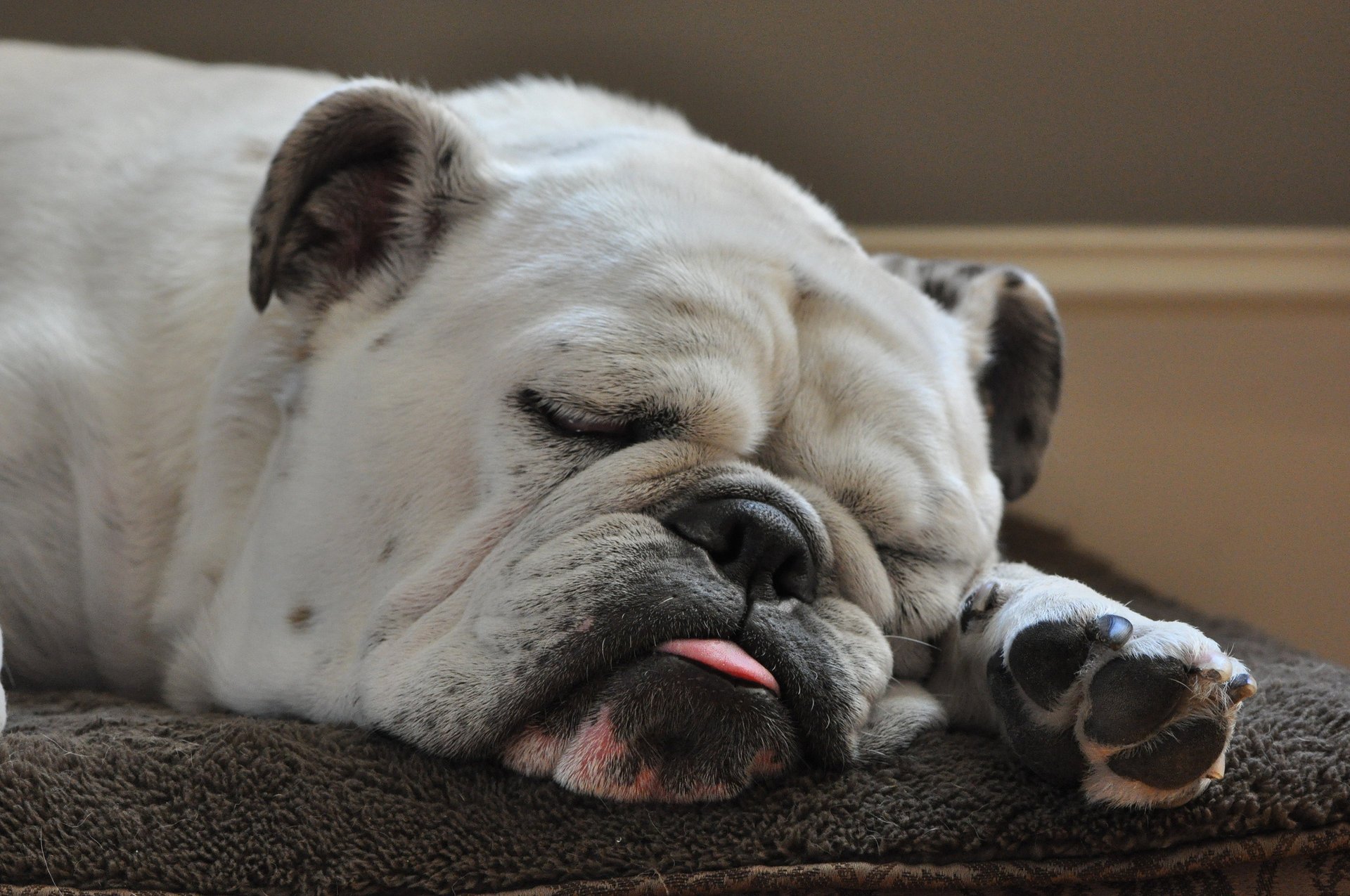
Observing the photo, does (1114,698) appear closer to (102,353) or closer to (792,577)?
(792,577)

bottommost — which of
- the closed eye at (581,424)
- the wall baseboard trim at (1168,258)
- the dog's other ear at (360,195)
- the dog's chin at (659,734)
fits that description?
the wall baseboard trim at (1168,258)

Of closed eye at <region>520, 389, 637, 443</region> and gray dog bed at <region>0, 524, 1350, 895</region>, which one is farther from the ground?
closed eye at <region>520, 389, 637, 443</region>

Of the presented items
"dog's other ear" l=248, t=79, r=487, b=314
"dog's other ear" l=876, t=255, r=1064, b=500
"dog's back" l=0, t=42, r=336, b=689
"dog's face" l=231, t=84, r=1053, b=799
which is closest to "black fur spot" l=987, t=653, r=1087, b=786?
"dog's face" l=231, t=84, r=1053, b=799

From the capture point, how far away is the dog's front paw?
2.83 ft

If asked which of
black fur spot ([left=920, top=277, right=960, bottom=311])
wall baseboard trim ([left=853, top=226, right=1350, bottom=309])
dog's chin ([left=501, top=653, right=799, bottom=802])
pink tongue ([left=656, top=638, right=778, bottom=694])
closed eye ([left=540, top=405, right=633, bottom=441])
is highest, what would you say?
closed eye ([left=540, top=405, right=633, bottom=441])

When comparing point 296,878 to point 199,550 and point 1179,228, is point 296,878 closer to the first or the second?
point 199,550

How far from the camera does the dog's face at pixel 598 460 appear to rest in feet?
3.08

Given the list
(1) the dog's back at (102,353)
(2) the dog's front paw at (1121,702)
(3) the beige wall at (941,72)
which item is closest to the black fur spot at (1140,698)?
(2) the dog's front paw at (1121,702)

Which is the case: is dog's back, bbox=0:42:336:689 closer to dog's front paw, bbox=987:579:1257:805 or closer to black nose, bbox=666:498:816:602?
black nose, bbox=666:498:816:602

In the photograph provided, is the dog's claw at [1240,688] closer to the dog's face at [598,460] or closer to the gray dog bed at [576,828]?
the gray dog bed at [576,828]

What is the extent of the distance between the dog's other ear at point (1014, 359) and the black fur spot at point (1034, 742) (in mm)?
625

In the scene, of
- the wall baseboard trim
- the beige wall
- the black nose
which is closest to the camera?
the black nose

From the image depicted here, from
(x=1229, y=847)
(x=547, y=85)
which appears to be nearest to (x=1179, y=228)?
(x=547, y=85)

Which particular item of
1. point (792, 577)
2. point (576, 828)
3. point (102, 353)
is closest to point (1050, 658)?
point (792, 577)
